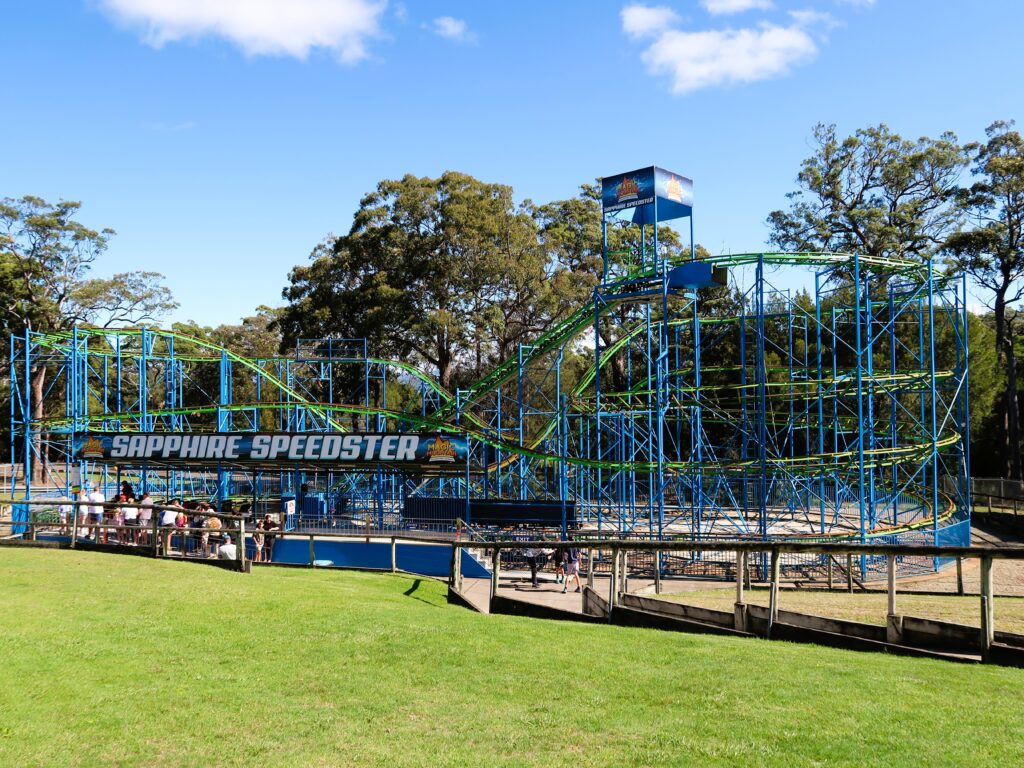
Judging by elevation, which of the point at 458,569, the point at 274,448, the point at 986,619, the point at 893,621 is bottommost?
the point at 458,569

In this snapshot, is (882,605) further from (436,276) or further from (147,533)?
(436,276)

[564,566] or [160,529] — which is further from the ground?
[160,529]

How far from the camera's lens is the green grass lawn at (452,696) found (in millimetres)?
5980

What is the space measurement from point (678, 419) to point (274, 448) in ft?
49.1

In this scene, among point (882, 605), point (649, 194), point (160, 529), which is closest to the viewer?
point (882, 605)

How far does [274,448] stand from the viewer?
27578mm

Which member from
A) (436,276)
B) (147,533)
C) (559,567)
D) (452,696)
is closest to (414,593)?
(559,567)

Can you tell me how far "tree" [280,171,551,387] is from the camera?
53.1 m

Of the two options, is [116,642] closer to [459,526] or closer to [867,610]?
[867,610]

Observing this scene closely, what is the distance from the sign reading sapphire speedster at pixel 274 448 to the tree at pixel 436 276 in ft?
78.8

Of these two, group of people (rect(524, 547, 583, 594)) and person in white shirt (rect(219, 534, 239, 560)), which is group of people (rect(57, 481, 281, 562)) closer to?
person in white shirt (rect(219, 534, 239, 560))

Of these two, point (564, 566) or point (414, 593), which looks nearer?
point (414, 593)

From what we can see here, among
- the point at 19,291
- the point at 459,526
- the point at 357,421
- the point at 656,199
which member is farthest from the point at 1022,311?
the point at 19,291

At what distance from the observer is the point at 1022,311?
55.7 m
